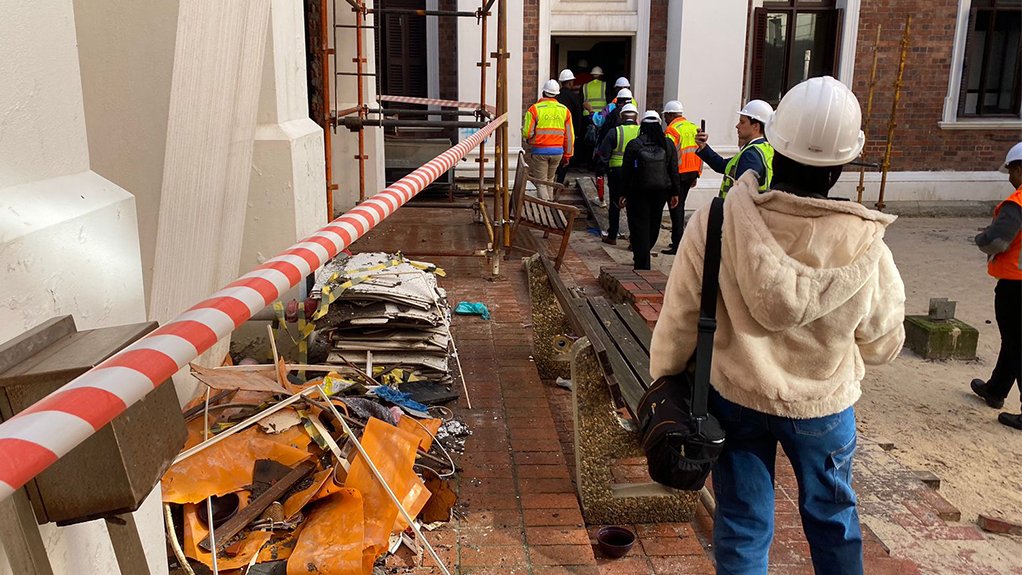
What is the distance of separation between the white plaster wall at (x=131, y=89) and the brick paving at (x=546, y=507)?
1.45 m

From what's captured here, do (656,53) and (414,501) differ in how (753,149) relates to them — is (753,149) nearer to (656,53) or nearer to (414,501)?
(414,501)

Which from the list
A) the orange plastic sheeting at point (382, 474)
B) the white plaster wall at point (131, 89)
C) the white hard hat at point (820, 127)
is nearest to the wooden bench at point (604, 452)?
the orange plastic sheeting at point (382, 474)

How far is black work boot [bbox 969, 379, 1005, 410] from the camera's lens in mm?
5848

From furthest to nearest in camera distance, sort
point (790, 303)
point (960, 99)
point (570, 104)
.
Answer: point (960, 99), point (570, 104), point (790, 303)

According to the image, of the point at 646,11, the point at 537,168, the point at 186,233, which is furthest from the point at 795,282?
the point at 646,11

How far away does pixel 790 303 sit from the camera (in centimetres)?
217

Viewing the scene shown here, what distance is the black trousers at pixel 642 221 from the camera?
8852mm

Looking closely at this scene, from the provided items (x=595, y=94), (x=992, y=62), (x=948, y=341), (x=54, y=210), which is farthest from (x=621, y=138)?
(x=54, y=210)

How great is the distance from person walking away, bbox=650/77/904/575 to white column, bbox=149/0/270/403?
5.72 feet

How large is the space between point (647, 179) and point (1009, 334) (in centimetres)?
391

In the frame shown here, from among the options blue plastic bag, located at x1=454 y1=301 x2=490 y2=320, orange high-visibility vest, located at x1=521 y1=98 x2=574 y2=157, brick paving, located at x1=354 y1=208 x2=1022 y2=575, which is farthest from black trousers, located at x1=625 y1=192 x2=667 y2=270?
blue plastic bag, located at x1=454 y1=301 x2=490 y2=320

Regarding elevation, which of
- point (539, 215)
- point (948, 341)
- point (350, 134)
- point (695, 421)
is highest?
point (350, 134)

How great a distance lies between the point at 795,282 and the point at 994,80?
1467 cm

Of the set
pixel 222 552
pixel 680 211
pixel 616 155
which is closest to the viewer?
pixel 222 552
